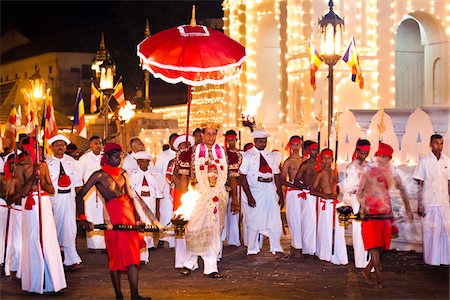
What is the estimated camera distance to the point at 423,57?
28.2 meters

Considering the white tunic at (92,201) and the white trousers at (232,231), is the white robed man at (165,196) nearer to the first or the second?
the white trousers at (232,231)

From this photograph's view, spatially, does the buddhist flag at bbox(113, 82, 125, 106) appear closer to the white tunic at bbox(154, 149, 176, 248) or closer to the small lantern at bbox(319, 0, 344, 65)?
the white tunic at bbox(154, 149, 176, 248)

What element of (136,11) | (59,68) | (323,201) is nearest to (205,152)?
(323,201)

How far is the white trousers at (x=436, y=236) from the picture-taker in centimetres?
1307

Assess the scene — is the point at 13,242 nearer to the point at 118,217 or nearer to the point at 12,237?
the point at 12,237

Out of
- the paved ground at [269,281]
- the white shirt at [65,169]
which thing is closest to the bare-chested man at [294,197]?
the paved ground at [269,281]

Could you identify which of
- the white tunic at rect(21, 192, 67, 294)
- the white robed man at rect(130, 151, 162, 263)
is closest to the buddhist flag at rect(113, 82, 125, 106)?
the white robed man at rect(130, 151, 162, 263)

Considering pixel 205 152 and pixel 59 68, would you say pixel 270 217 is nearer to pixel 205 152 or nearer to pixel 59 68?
pixel 205 152

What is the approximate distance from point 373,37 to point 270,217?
11708mm

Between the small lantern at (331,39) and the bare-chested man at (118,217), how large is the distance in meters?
6.84

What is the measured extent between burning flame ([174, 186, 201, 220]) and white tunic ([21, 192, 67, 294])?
1.62 meters

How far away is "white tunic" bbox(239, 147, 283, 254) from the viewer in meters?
14.7

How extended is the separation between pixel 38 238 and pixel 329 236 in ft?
15.4

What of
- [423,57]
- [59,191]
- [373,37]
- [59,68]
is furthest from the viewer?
[59,68]
